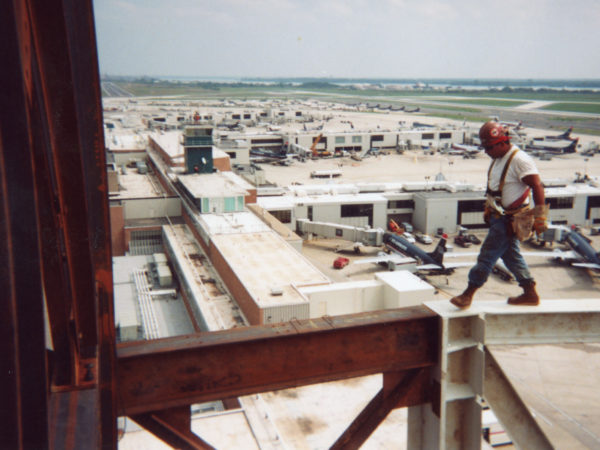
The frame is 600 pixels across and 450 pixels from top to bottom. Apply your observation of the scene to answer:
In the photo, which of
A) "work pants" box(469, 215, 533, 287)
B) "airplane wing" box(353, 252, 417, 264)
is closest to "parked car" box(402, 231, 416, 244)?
"airplane wing" box(353, 252, 417, 264)

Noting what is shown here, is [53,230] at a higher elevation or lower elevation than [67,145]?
lower

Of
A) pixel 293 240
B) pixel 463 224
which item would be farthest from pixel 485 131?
pixel 463 224

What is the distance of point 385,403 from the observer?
6.45 m

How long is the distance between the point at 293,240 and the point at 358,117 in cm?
13152

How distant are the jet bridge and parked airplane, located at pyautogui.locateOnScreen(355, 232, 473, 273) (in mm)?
2010

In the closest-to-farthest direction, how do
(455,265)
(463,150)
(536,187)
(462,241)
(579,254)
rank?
(536,187)
(455,265)
(579,254)
(462,241)
(463,150)

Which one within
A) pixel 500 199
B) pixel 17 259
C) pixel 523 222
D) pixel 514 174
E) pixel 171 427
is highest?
pixel 17 259

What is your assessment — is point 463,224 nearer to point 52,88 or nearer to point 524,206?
point 524,206

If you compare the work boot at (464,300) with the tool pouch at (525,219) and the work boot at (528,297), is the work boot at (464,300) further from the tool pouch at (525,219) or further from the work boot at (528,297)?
the tool pouch at (525,219)

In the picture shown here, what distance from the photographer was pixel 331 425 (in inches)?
693

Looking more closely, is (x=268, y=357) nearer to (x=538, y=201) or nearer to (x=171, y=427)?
(x=171, y=427)

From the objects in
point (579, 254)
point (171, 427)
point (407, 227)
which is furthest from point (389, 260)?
point (171, 427)

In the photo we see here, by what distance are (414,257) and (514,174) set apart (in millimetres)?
31042

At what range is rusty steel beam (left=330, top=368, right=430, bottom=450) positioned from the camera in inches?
244
